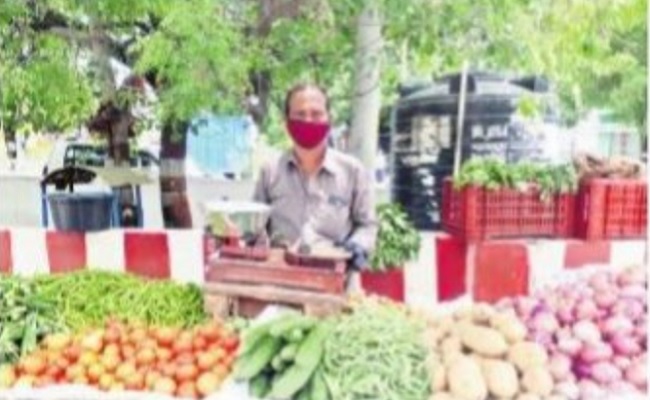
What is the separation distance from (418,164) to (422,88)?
343 mm

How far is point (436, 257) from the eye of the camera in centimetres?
349

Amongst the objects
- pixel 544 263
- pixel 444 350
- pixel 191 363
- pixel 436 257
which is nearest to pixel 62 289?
pixel 191 363

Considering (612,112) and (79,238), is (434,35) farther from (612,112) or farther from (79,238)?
(79,238)

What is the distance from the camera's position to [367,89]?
321cm

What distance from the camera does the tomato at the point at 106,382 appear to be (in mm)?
1901

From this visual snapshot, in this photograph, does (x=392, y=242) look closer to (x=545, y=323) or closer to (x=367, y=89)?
(x=367, y=89)

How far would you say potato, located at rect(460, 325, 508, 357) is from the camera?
176 centimetres

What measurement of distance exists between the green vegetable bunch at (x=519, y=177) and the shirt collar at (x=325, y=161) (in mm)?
1076

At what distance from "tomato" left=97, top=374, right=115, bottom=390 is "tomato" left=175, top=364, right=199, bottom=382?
0.15 metres

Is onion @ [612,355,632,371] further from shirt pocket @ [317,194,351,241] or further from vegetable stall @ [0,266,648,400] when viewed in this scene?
shirt pocket @ [317,194,351,241]

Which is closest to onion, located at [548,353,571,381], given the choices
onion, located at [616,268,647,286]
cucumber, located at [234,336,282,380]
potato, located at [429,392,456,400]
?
potato, located at [429,392,456,400]

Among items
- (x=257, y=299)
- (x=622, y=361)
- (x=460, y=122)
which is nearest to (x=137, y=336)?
(x=257, y=299)

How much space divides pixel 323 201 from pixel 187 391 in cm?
72

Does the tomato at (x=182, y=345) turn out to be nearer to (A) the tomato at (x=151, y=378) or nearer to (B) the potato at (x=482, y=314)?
(A) the tomato at (x=151, y=378)
